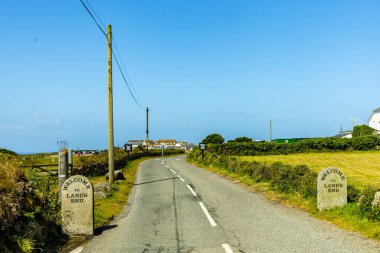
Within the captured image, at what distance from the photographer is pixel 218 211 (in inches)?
505

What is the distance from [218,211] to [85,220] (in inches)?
201

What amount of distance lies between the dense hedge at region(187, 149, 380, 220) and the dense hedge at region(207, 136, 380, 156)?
87.7 ft

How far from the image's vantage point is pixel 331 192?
37.6 ft

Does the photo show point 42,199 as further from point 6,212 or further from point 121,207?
point 121,207

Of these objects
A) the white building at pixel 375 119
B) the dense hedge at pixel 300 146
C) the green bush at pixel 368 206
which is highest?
the white building at pixel 375 119

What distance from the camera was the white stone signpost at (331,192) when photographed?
37.3 feet

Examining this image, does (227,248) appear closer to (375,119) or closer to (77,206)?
(77,206)

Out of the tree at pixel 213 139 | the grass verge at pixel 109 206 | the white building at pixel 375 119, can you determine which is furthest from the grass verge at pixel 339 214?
the white building at pixel 375 119

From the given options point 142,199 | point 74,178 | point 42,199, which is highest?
point 74,178

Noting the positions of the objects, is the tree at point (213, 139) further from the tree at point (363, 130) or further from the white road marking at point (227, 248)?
the white road marking at point (227, 248)

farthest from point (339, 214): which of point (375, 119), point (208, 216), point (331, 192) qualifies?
point (375, 119)

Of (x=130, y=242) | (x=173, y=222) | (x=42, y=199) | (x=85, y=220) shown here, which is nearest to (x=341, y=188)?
(x=173, y=222)

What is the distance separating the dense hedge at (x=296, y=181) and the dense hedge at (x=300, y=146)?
2674 cm

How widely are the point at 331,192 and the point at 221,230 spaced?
4.06 metres
